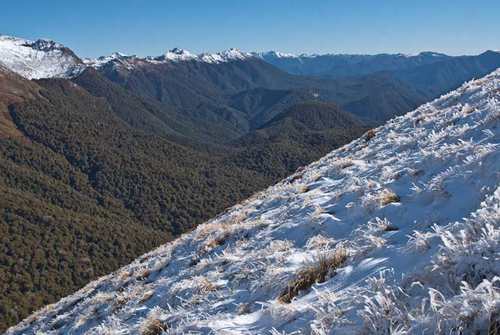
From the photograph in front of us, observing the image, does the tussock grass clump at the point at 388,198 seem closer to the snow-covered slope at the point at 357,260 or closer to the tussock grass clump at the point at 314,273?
the snow-covered slope at the point at 357,260

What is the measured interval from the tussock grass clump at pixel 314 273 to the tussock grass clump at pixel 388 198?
93.8 inches

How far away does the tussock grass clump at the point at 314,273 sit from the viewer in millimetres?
7781

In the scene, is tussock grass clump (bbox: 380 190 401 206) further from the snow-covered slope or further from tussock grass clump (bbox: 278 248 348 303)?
tussock grass clump (bbox: 278 248 348 303)

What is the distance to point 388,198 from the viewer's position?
10.4 m

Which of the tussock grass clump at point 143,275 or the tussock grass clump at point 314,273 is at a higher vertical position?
the tussock grass clump at point 314,273

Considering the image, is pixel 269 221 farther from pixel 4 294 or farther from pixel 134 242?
pixel 134 242

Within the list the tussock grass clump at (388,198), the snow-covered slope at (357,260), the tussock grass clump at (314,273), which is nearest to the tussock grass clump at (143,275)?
the snow-covered slope at (357,260)

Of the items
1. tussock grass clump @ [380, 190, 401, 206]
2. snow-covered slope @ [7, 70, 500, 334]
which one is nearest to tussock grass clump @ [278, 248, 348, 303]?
snow-covered slope @ [7, 70, 500, 334]

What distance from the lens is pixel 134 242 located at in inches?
6727

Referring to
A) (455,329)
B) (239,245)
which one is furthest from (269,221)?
(455,329)

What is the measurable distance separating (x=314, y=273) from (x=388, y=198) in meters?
3.20

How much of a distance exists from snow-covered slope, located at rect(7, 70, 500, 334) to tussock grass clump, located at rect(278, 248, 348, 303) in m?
0.02

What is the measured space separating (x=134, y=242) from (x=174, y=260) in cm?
16182

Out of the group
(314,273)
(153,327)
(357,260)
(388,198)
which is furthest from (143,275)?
(357,260)
